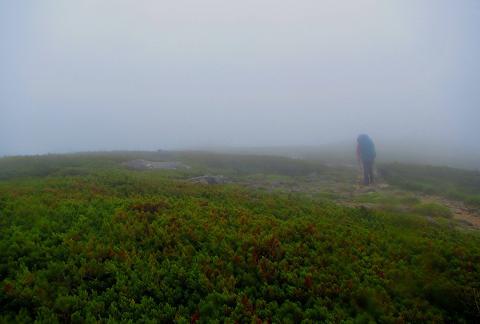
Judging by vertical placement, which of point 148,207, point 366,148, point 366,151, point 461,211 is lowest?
point 461,211

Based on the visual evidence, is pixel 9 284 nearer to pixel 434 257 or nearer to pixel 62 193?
pixel 62 193

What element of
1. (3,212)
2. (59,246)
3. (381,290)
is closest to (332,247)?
(381,290)

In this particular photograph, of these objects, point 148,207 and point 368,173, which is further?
point 368,173

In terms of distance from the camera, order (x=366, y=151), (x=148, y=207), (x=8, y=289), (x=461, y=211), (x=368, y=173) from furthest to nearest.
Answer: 1. (x=368, y=173)
2. (x=366, y=151)
3. (x=461, y=211)
4. (x=148, y=207)
5. (x=8, y=289)

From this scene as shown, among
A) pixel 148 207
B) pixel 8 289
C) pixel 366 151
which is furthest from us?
pixel 366 151

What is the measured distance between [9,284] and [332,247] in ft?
24.3

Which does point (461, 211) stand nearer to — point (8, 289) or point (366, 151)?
point (366, 151)

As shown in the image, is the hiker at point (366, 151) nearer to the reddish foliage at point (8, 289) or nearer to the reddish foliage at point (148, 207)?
the reddish foliage at point (148, 207)

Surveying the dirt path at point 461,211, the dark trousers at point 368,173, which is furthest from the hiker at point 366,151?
the dirt path at point 461,211

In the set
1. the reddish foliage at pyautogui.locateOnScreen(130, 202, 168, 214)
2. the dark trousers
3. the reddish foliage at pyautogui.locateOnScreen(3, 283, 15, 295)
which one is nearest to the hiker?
the dark trousers

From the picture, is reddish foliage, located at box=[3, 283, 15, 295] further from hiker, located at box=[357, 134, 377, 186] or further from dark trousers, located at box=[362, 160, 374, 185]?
dark trousers, located at box=[362, 160, 374, 185]

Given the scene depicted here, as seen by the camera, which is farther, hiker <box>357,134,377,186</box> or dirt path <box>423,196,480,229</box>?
hiker <box>357,134,377,186</box>

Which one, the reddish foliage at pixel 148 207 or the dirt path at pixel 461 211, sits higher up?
the reddish foliage at pixel 148 207

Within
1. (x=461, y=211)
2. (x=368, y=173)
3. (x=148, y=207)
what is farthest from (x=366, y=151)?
(x=148, y=207)
